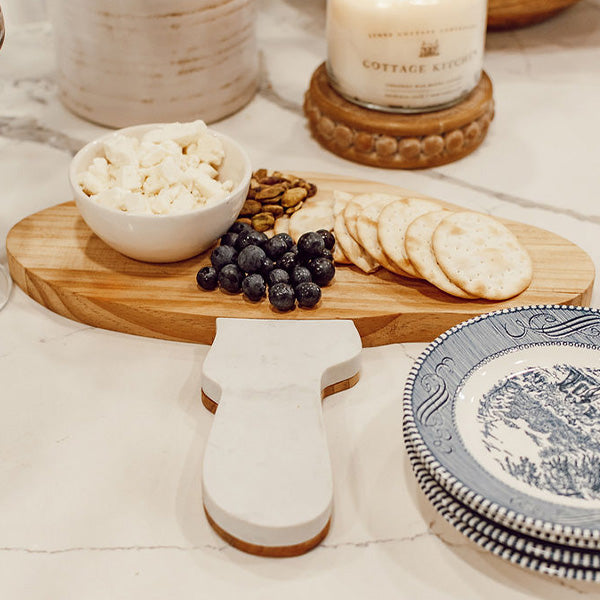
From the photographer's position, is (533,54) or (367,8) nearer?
(367,8)

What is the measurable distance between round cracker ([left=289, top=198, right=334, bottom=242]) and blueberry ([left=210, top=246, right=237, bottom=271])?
0.09 m

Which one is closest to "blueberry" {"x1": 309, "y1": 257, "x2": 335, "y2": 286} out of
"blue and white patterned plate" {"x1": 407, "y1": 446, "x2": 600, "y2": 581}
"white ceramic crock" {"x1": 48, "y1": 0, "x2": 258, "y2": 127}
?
"blue and white patterned plate" {"x1": 407, "y1": 446, "x2": 600, "y2": 581}

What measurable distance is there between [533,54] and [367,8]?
1.76ft

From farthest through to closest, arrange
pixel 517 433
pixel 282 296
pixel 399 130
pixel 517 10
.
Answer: pixel 517 10
pixel 399 130
pixel 282 296
pixel 517 433

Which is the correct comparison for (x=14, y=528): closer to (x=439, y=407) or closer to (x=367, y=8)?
(x=439, y=407)

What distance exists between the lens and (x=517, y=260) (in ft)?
3.03

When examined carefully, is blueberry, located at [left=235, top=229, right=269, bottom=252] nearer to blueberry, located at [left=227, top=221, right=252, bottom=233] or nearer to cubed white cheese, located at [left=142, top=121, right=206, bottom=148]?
blueberry, located at [left=227, top=221, right=252, bottom=233]

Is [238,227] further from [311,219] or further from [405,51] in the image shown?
[405,51]

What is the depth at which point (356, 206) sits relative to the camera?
988mm

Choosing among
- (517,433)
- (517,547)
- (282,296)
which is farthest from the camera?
(282,296)

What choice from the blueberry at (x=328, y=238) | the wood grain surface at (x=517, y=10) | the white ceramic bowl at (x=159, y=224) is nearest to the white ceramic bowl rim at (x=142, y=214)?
the white ceramic bowl at (x=159, y=224)

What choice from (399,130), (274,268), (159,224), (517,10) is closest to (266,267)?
(274,268)

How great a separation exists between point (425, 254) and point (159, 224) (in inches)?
11.2

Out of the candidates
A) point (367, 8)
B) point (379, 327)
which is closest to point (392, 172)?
point (367, 8)
